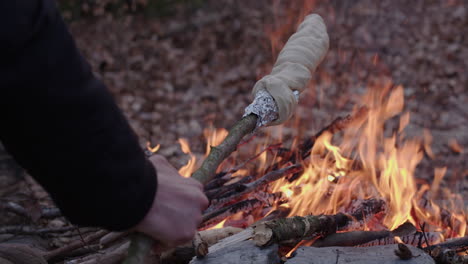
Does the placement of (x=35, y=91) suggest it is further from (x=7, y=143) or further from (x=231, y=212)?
(x=231, y=212)

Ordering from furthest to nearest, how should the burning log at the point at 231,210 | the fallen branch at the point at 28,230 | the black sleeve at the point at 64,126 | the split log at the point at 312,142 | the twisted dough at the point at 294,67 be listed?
the split log at the point at 312,142, the fallen branch at the point at 28,230, the burning log at the point at 231,210, the twisted dough at the point at 294,67, the black sleeve at the point at 64,126

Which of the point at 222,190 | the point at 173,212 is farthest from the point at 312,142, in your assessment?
the point at 173,212

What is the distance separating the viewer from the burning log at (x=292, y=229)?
88.8 inches

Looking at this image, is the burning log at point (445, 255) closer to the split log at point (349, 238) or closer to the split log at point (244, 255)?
the split log at point (349, 238)

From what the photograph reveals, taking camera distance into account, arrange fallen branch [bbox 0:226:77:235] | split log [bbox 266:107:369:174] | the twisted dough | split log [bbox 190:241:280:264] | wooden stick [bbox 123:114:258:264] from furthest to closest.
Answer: split log [bbox 266:107:369:174] → fallen branch [bbox 0:226:77:235] → the twisted dough → split log [bbox 190:241:280:264] → wooden stick [bbox 123:114:258:264]

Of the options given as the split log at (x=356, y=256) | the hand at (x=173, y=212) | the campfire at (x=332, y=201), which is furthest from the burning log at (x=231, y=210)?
the hand at (x=173, y=212)

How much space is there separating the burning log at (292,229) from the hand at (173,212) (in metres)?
0.75

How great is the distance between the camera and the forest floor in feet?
19.4

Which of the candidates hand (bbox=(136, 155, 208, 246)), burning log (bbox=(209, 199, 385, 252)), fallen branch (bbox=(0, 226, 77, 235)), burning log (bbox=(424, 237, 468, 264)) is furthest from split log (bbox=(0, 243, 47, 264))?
burning log (bbox=(424, 237, 468, 264))

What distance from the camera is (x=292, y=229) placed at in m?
2.33

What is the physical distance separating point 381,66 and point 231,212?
4806 mm

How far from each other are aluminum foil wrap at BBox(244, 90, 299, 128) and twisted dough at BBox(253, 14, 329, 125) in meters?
0.02

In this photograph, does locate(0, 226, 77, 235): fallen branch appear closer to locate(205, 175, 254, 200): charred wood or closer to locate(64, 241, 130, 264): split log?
locate(64, 241, 130, 264): split log

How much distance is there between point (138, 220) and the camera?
1.38m
